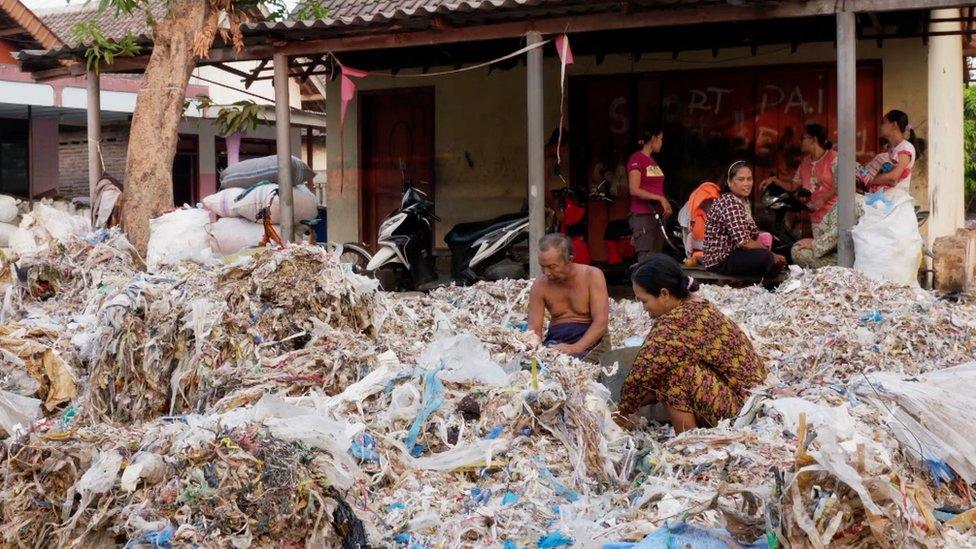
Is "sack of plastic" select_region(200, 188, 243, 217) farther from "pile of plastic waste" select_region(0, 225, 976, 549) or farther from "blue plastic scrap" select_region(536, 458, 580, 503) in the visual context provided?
"blue plastic scrap" select_region(536, 458, 580, 503)

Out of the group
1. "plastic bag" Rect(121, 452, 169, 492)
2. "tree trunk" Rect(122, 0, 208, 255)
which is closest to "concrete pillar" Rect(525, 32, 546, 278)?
"tree trunk" Rect(122, 0, 208, 255)

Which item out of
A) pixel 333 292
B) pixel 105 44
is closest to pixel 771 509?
pixel 333 292

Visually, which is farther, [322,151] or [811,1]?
[322,151]

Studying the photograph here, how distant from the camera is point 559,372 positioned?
201 inches

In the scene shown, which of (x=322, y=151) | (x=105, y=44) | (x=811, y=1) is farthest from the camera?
(x=322, y=151)

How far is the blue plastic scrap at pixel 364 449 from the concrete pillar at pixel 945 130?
8.15 meters

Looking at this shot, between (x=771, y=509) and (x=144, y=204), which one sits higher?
(x=144, y=204)

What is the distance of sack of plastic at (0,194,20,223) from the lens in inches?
632

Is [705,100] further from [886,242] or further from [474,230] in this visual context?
[886,242]

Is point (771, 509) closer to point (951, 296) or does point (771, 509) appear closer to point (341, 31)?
point (951, 296)

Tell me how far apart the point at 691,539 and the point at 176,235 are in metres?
7.29

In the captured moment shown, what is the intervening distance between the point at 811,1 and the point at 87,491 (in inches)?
271

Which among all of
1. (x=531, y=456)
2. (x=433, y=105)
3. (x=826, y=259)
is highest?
(x=433, y=105)

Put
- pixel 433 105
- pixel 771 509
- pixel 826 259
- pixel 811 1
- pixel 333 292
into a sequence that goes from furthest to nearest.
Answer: pixel 433 105 → pixel 826 259 → pixel 811 1 → pixel 333 292 → pixel 771 509
